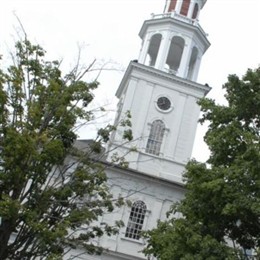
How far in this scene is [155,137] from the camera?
31453mm

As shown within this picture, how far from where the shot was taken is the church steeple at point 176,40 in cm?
3291

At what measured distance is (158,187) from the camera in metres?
29.4

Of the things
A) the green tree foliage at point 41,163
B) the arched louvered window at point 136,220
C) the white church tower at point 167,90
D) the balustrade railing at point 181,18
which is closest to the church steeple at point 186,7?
the white church tower at point 167,90

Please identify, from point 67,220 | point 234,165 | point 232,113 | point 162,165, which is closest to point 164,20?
point 162,165

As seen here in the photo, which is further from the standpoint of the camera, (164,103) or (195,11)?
(195,11)

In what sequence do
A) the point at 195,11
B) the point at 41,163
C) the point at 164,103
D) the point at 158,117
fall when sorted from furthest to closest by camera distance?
the point at 195,11, the point at 164,103, the point at 158,117, the point at 41,163

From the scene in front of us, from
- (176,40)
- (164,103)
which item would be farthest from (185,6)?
(164,103)

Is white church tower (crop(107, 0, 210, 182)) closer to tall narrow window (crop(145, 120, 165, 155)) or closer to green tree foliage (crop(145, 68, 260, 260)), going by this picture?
tall narrow window (crop(145, 120, 165, 155))

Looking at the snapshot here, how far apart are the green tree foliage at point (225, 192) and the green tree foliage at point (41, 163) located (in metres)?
2.91

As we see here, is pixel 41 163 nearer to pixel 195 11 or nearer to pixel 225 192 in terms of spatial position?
pixel 225 192

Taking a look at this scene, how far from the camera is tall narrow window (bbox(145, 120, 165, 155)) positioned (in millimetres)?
31094

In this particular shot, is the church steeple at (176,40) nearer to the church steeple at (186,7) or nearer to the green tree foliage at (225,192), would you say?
the church steeple at (186,7)

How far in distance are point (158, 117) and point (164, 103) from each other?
109cm

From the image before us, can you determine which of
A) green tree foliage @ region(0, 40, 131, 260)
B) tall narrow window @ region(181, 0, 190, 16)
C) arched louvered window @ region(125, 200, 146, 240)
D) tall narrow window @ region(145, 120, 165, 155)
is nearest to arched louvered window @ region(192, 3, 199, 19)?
tall narrow window @ region(181, 0, 190, 16)
